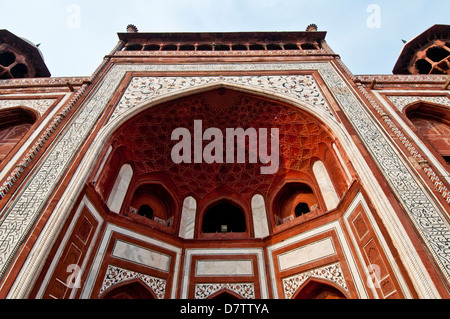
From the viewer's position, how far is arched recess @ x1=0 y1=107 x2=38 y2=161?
604 centimetres

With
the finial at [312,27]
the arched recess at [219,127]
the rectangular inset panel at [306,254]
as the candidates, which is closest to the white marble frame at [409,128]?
the arched recess at [219,127]

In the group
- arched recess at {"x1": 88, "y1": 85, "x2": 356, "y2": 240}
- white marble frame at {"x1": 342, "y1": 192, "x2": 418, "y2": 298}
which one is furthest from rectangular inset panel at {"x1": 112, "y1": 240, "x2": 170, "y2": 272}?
white marble frame at {"x1": 342, "y1": 192, "x2": 418, "y2": 298}

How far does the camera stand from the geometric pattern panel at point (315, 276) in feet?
14.5

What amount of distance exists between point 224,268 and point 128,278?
5.56 feet

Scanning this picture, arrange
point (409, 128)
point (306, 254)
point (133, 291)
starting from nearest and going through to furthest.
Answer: point (133, 291)
point (306, 254)
point (409, 128)

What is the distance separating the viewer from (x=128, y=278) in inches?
183

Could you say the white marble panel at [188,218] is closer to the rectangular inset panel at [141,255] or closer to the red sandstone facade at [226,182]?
the red sandstone facade at [226,182]

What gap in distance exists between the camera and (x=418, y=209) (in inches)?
145

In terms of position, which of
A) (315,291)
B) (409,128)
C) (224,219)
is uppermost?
(409,128)

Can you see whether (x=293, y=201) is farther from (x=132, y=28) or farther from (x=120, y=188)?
(x=132, y=28)

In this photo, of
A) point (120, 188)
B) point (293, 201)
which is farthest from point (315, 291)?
point (120, 188)

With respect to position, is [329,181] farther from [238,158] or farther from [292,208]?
[238,158]

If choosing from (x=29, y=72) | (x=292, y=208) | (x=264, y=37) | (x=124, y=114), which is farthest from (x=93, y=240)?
(x=264, y=37)
